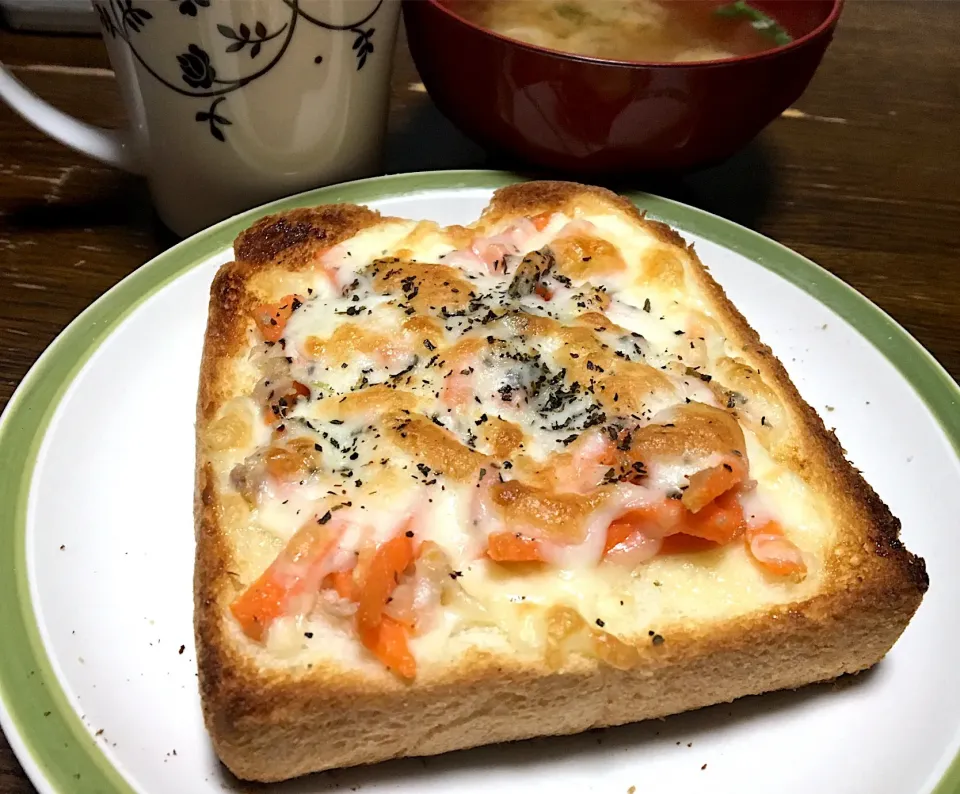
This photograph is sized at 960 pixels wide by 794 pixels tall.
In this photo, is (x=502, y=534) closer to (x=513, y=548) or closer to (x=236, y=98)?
(x=513, y=548)

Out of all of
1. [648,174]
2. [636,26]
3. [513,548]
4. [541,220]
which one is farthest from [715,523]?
[636,26]

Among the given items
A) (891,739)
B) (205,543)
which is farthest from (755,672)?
(205,543)

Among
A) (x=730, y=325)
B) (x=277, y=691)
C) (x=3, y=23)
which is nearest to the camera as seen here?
(x=277, y=691)

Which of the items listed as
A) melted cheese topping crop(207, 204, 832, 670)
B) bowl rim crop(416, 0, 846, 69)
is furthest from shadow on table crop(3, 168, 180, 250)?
bowl rim crop(416, 0, 846, 69)

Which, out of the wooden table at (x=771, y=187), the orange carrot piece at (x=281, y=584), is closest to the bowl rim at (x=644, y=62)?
the wooden table at (x=771, y=187)

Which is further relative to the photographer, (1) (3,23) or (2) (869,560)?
(1) (3,23)

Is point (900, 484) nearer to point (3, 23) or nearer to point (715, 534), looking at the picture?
point (715, 534)

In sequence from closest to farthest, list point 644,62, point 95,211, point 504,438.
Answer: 1. point 504,438
2. point 644,62
3. point 95,211

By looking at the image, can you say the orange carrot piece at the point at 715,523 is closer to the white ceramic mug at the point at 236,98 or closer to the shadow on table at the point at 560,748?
the shadow on table at the point at 560,748
